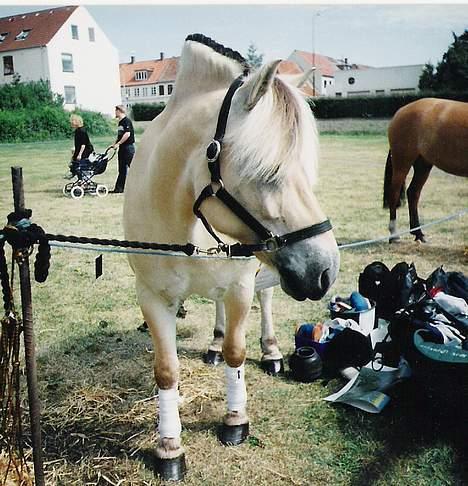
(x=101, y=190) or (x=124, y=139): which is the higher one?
(x=124, y=139)

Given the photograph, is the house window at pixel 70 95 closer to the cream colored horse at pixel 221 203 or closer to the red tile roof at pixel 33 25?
the red tile roof at pixel 33 25

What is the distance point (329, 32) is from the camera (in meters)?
3.47

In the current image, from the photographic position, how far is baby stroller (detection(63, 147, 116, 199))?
3300 mm

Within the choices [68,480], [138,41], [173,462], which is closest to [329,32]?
[138,41]

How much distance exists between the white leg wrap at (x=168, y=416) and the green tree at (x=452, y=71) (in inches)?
136

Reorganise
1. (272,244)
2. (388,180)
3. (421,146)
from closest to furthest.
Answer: (272,244), (421,146), (388,180)

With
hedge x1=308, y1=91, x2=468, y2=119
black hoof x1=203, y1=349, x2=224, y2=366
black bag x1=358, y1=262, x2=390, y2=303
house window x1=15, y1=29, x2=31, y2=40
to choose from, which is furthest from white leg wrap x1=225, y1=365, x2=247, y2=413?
hedge x1=308, y1=91, x2=468, y2=119

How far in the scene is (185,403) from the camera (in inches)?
96.0

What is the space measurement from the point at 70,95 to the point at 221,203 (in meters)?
2.27

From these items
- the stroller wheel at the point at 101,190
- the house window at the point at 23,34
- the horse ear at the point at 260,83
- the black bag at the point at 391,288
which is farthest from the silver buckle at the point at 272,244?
the stroller wheel at the point at 101,190

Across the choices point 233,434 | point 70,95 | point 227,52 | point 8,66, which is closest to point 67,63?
point 70,95

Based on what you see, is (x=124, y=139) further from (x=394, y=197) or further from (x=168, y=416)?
(x=394, y=197)

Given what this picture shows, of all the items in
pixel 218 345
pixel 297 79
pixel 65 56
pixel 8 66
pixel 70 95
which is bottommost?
pixel 218 345

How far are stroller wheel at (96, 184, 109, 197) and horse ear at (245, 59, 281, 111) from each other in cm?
301
